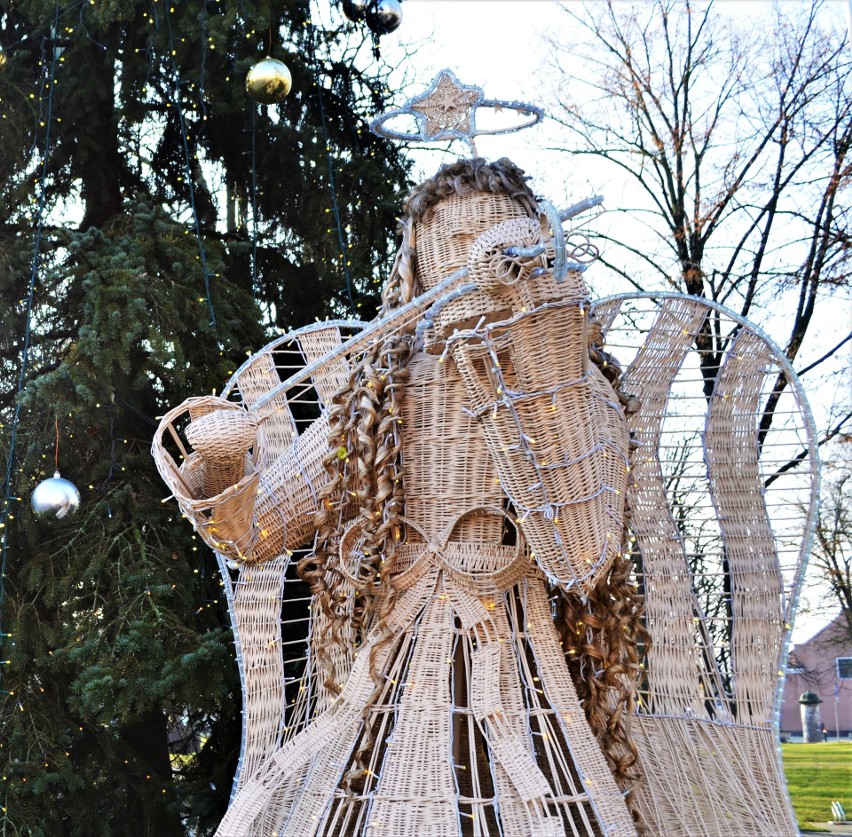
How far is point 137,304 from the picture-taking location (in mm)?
3869

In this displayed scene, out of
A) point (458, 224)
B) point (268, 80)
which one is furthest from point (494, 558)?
point (268, 80)

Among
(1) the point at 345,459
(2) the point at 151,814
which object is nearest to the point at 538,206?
(1) the point at 345,459

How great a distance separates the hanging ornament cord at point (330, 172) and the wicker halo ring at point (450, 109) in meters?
1.41

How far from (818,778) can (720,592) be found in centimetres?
208

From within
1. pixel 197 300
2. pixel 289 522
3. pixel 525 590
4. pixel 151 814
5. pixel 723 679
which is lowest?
pixel 151 814

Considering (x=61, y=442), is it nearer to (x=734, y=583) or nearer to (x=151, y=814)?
(x=151, y=814)

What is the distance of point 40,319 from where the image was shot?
4285 mm

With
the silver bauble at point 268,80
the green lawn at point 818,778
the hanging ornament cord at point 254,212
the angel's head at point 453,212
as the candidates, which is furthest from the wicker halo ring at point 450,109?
the green lawn at point 818,778

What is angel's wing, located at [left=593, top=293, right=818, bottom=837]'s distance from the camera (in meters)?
2.55

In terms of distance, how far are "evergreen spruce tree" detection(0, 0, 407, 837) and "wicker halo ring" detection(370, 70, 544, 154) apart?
1.40m

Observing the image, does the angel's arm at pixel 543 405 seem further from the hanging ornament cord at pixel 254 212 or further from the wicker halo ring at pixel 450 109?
the hanging ornament cord at pixel 254 212

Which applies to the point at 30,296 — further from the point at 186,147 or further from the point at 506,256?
the point at 506,256

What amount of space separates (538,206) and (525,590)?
0.82m

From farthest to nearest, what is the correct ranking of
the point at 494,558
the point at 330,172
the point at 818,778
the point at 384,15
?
1. the point at 818,778
2. the point at 330,172
3. the point at 384,15
4. the point at 494,558
